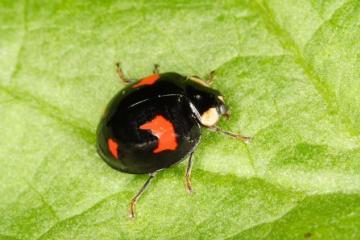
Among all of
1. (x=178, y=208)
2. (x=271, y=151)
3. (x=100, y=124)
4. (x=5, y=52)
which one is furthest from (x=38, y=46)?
(x=271, y=151)

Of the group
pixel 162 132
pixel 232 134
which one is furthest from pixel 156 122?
pixel 232 134

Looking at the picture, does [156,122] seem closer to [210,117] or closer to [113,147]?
[113,147]

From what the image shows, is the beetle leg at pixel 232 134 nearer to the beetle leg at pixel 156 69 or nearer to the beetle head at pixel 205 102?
the beetle head at pixel 205 102

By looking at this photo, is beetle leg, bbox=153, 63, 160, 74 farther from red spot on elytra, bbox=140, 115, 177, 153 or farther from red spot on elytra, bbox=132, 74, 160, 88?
red spot on elytra, bbox=140, 115, 177, 153

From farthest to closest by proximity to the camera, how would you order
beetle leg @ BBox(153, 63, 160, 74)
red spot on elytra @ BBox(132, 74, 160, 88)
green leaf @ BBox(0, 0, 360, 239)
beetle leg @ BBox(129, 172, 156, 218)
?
beetle leg @ BBox(153, 63, 160, 74)
red spot on elytra @ BBox(132, 74, 160, 88)
beetle leg @ BBox(129, 172, 156, 218)
green leaf @ BBox(0, 0, 360, 239)

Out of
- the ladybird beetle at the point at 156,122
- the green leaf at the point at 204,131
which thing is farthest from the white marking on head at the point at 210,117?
the green leaf at the point at 204,131

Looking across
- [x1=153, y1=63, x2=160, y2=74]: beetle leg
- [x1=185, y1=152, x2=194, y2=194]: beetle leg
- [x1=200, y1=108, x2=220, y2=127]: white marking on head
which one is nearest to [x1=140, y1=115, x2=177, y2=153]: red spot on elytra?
[x1=185, y1=152, x2=194, y2=194]: beetle leg

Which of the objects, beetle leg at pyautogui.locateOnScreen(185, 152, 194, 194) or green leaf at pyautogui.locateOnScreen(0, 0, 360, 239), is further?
beetle leg at pyautogui.locateOnScreen(185, 152, 194, 194)
